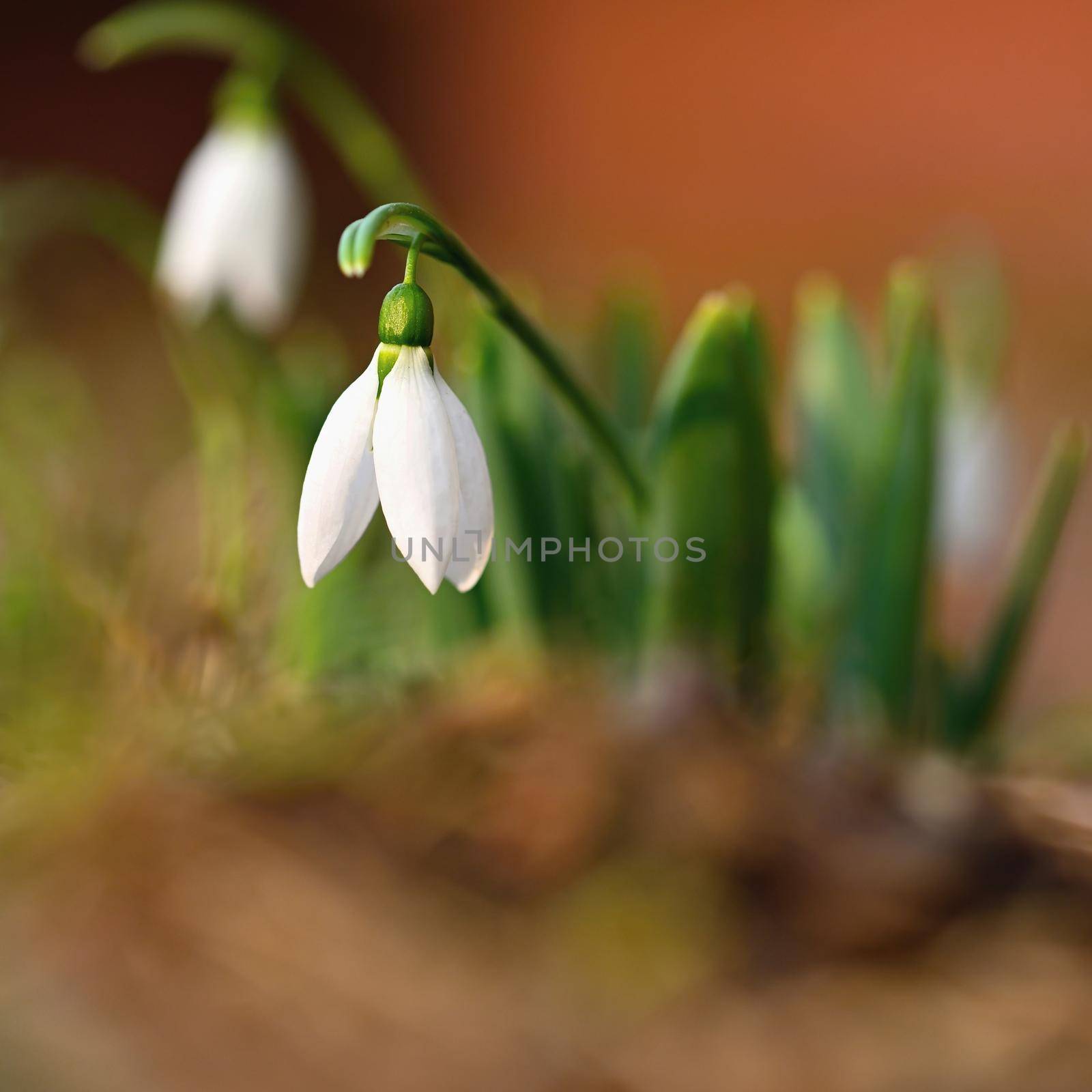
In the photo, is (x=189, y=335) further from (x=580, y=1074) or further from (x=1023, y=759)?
(x=1023, y=759)

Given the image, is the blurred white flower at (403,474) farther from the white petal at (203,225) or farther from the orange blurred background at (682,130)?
the orange blurred background at (682,130)

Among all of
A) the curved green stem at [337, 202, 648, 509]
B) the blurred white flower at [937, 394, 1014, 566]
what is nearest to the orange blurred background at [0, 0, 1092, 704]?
the blurred white flower at [937, 394, 1014, 566]

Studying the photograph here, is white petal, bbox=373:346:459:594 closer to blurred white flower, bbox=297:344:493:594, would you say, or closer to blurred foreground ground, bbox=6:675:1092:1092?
blurred white flower, bbox=297:344:493:594

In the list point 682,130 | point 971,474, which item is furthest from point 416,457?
point 682,130

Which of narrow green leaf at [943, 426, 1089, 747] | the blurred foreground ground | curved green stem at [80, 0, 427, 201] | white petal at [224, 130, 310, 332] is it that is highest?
curved green stem at [80, 0, 427, 201]

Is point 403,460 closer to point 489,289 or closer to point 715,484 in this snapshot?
point 489,289

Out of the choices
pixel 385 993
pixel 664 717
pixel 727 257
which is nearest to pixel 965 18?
pixel 727 257

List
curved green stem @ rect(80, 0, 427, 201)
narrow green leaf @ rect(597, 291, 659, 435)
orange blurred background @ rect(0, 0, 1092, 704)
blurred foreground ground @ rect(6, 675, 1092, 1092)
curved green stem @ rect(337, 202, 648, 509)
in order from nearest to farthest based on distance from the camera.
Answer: curved green stem @ rect(337, 202, 648, 509) → blurred foreground ground @ rect(6, 675, 1092, 1092) → curved green stem @ rect(80, 0, 427, 201) → narrow green leaf @ rect(597, 291, 659, 435) → orange blurred background @ rect(0, 0, 1092, 704)
